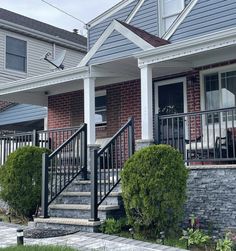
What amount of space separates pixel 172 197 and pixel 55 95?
7.45 m

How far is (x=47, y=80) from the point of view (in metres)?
11.4

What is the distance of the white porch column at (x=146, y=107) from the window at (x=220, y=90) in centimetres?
184

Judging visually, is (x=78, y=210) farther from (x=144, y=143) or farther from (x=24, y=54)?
(x=24, y=54)

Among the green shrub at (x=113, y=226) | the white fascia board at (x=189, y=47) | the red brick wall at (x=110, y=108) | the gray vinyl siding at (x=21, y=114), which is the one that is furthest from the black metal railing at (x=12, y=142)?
the gray vinyl siding at (x=21, y=114)

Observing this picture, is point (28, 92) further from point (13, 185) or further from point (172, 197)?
point (172, 197)

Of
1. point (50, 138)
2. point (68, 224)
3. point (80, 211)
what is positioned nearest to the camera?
point (68, 224)

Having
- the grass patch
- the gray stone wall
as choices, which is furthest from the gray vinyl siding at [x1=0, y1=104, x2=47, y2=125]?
the grass patch

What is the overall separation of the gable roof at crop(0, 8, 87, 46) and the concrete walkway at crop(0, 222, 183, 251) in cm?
1389

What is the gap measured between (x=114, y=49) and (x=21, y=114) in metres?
8.64

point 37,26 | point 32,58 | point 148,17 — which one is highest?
point 37,26

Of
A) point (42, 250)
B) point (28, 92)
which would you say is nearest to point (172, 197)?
point (42, 250)

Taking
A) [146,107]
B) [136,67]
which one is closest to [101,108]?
[136,67]

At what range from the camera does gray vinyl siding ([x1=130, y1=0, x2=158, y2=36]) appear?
40.7 feet

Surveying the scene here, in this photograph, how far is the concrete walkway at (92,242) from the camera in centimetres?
597
